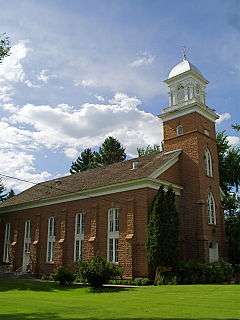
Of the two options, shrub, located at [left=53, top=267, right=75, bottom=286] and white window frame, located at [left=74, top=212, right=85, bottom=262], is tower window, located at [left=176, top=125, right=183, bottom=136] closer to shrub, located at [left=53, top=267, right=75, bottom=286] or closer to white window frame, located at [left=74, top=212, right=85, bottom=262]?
white window frame, located at [left=74, top=212, right=85, bottom=262]

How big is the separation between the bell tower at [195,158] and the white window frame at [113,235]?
5.42 metres

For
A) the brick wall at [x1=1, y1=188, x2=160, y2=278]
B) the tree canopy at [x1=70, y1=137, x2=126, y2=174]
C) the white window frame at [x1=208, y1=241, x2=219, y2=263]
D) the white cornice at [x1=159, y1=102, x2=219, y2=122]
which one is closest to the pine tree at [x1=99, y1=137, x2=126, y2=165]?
the tree canopy at [x1=70, y1=137, x2=126, y2=174]

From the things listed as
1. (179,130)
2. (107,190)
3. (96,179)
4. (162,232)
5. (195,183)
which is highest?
(179,130)

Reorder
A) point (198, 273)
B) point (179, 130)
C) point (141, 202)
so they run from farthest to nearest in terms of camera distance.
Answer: point (179, 130) < point (141, 202) < point (198, 273)

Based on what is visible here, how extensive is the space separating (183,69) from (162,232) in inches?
645

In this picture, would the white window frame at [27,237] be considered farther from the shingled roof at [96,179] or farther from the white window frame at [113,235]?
the white window frame at [113,235]

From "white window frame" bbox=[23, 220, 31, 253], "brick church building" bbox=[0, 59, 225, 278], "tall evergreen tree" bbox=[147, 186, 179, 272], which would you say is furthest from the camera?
"white window frame" bbox=[23, 220, 31, 253]

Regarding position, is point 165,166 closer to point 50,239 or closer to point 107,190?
point 107,190

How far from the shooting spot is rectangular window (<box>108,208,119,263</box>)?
33.7 meters

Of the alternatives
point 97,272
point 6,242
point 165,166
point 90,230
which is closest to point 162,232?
point 97,272

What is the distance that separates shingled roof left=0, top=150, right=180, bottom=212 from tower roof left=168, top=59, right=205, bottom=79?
7.54m

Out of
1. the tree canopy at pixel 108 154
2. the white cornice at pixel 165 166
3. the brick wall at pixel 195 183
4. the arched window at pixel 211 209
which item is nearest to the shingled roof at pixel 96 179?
the white cornice at pixel 165 166

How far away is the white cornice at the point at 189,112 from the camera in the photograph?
120 ft

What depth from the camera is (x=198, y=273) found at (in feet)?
96.3
